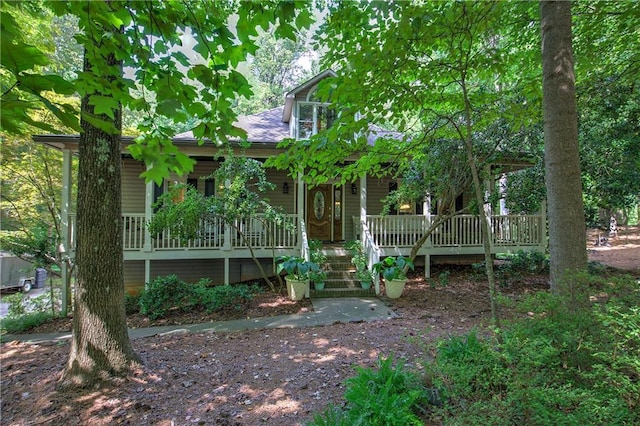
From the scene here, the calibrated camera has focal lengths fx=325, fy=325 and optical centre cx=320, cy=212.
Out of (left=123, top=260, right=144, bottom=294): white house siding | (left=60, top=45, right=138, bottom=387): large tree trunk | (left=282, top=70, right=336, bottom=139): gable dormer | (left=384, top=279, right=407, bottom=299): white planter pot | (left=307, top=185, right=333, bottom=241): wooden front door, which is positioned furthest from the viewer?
(left=307, top=185, right=333, bottom=241): wooden front door

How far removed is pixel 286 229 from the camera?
8812 mm

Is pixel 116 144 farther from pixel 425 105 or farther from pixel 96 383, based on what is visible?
pixel 425 105

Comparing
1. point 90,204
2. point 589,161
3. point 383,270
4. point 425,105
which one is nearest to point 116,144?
point 90,204

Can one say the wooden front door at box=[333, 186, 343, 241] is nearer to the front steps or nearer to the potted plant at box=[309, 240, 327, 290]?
the potted plant at box=[309, 240, 327, 290]

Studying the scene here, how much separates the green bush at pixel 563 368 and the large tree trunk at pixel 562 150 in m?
0.48

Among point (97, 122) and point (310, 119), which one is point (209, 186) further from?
point (97, 122)

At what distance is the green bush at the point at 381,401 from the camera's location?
95.3 inches

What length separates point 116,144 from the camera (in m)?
3.89

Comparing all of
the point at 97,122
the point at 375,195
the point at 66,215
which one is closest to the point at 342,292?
the point at 375,195

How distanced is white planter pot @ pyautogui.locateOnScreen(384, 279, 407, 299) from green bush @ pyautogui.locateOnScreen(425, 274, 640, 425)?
4.69 m

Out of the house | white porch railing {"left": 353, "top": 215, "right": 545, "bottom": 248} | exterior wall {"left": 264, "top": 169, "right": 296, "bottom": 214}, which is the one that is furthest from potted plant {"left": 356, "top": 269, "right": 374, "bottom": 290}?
exterior wall {"left": 264, "top": 169, "right": 296, "bottom": 214}

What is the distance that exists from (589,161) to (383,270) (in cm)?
632

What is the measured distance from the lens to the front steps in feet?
25.5

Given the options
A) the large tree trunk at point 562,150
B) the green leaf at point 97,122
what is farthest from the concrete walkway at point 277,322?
the green leaf at point 97,122
